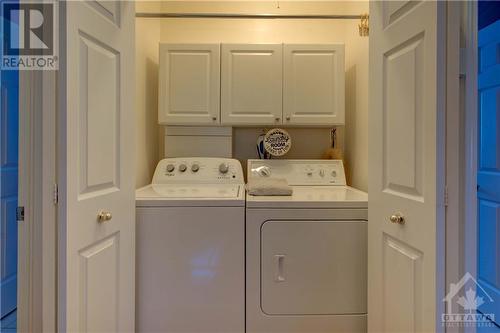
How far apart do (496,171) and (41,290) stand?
7.87 feet

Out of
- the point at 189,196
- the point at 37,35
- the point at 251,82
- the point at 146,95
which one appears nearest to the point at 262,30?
the point at 251,82

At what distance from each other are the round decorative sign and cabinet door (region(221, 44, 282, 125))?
6.4 inches

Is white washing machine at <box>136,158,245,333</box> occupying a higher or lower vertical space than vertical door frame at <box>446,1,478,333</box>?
lower

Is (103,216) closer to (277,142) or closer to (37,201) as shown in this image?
(37,201)

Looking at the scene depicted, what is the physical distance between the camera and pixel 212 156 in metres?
2.37

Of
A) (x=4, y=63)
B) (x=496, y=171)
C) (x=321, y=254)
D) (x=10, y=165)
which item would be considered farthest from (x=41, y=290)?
(x=496, y=171)

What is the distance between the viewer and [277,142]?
2309mm

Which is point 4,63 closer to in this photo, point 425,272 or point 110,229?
point 110,229

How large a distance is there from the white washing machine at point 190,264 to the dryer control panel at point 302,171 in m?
0.70

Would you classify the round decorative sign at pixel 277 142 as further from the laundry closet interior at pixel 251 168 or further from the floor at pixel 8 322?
the floor at pixel 8 322

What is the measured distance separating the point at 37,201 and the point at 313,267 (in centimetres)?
128

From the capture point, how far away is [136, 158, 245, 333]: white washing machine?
155 centimetres

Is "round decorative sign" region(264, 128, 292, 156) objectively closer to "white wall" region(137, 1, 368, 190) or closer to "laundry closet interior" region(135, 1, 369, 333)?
"laundry closet interior" region(135, 1, 369, 333)

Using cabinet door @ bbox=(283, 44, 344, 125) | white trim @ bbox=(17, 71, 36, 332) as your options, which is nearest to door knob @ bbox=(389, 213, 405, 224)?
Result: cabinet door @ bbox=(283, 44, 344, 125)
